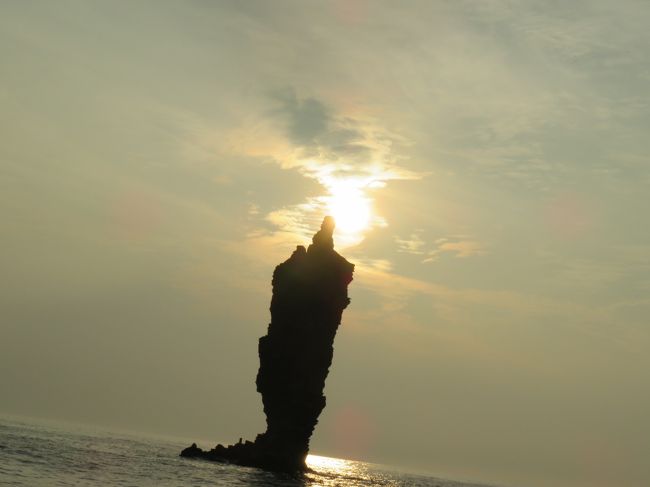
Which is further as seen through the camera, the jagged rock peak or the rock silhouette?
the jagged rock peak

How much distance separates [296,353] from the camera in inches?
3393

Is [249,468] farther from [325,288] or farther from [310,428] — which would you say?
[325,288]

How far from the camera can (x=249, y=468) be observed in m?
81.3

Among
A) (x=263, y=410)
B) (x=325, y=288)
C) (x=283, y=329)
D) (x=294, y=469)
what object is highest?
(x=325, y=288)

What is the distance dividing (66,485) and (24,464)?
1340 cm

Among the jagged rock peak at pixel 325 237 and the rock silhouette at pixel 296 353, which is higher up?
the jagged rock peak at pixel 325 237

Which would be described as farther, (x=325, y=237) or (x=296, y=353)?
(x=325, y=237)

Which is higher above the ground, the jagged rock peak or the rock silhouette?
the jagged rock peak

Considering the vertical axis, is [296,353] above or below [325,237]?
below

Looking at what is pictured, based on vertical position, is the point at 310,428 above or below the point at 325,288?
below

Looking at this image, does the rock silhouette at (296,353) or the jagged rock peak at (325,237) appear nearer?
the rock silhouette at (296,353)

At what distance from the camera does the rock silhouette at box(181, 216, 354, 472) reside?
84.1m

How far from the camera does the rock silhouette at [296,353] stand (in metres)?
84.1

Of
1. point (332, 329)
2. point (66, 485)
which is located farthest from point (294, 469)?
point (66, 485)
